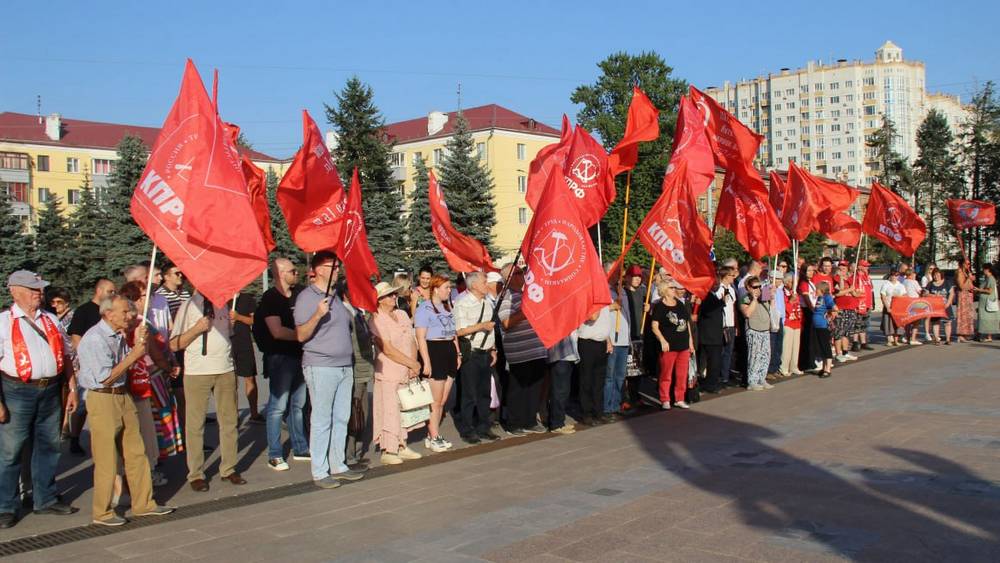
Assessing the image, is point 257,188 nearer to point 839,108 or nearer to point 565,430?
point 565,430

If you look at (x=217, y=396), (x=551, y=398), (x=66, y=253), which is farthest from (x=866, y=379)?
(x=66, y=253)

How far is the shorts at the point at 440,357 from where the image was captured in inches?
399

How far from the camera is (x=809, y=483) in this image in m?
7.95

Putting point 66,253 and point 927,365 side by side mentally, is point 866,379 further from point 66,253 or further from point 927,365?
point 66,253

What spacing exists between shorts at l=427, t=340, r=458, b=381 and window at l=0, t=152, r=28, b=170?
76840 mm

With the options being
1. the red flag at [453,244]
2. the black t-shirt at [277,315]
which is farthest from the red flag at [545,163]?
the black t-shirt at [277,315]

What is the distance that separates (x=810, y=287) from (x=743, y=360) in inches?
82.7

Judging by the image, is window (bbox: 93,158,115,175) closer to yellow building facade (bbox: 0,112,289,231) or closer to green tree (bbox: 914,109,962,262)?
yellow building facade (bbox: 0,112,289,231)

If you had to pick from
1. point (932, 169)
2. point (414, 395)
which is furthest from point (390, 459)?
point (932, 169)

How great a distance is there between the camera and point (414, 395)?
31.7 feet

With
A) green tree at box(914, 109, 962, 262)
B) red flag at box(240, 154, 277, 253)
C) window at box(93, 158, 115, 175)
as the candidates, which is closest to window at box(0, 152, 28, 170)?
window at box(93, 158, 115, 175)

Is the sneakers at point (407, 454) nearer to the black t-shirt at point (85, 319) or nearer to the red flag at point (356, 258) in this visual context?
the red flag at point (356, 258)

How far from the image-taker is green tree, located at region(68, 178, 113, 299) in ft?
145

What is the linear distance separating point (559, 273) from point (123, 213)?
39544mm
